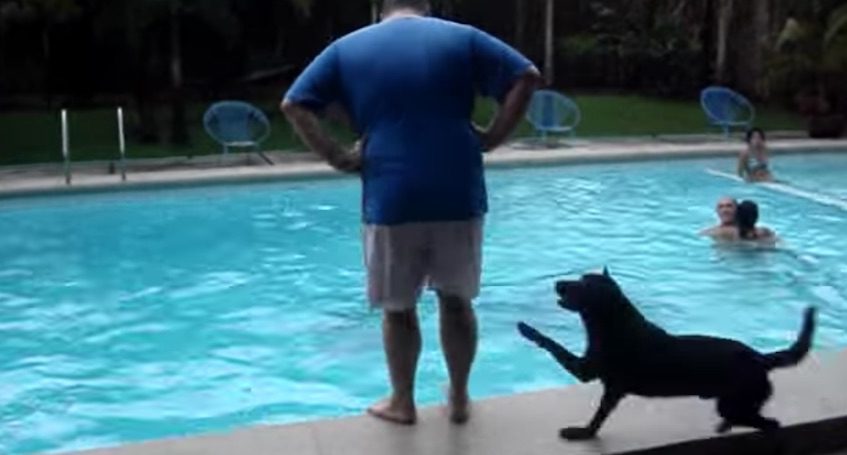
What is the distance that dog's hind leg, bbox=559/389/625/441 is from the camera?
3504 millimetres

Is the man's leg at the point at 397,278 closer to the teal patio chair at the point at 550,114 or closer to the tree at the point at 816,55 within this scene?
the teal patio chair at the point at 550,114

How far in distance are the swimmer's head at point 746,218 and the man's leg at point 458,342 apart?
565 cm

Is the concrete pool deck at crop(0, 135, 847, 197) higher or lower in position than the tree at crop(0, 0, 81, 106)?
lower

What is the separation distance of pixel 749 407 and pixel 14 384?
4.43 metres

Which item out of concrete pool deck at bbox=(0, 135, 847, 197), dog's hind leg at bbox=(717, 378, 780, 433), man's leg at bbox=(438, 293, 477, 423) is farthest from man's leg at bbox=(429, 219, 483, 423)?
concrete pool deck at bbox=(0, 135, 847, 197)

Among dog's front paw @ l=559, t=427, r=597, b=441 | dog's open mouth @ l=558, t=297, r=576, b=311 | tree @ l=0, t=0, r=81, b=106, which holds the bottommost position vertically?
dog's front paw @ l=559, t=427, r=597, b=441

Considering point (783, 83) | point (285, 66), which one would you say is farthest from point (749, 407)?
point (285, 66)

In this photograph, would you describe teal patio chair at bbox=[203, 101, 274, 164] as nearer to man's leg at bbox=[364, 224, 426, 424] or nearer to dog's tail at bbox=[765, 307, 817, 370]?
man's leg at bbox=[364, 224, 426, 424]

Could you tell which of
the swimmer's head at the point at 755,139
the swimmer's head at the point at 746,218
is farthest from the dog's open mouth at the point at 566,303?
the swimmer's head at the point at 755,139

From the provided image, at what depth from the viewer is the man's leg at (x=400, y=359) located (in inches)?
140

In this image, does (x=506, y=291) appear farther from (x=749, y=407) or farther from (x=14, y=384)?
(x=749, y=407)

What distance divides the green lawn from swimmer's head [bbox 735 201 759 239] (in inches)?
279

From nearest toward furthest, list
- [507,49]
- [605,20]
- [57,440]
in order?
[507,49]
[57,440]
[605,20]

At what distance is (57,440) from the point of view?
5.55 metres
